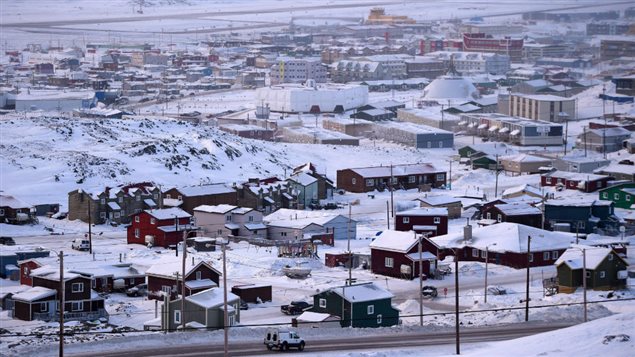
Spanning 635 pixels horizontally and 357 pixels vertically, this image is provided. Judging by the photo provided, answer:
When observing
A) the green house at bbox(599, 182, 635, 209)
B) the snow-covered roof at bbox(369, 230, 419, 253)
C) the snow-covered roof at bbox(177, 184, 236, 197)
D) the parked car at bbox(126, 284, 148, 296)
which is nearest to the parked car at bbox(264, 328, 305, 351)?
the parked car at bbox(126, 284, 148, 296)

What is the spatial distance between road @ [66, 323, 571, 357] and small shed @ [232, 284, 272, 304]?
2554mm

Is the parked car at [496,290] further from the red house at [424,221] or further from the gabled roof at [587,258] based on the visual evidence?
the red house at [424,221]

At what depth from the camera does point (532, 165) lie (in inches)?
963

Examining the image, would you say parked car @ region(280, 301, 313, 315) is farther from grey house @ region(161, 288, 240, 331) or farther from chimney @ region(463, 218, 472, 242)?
chimney @ region(463, 218, 472, 242)

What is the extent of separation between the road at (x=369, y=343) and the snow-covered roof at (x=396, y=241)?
3.14 m

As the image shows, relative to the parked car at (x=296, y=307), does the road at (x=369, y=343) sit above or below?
above

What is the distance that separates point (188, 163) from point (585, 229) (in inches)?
295

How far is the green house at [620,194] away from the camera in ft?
66.3

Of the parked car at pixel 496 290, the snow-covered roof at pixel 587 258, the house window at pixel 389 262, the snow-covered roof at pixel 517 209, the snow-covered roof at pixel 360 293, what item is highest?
the snow-covered roof at pixel 360 293

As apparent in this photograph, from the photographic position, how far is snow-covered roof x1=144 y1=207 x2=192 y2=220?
17.0 meters

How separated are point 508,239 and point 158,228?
4287 mm

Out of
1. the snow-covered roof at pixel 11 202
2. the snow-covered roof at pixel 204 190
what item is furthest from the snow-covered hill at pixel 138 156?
the snow-covered roof at pixel 204 190

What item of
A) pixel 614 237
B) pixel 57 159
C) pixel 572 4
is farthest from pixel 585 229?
pixel 572 4

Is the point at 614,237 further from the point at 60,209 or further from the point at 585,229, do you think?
the point at 60,209
